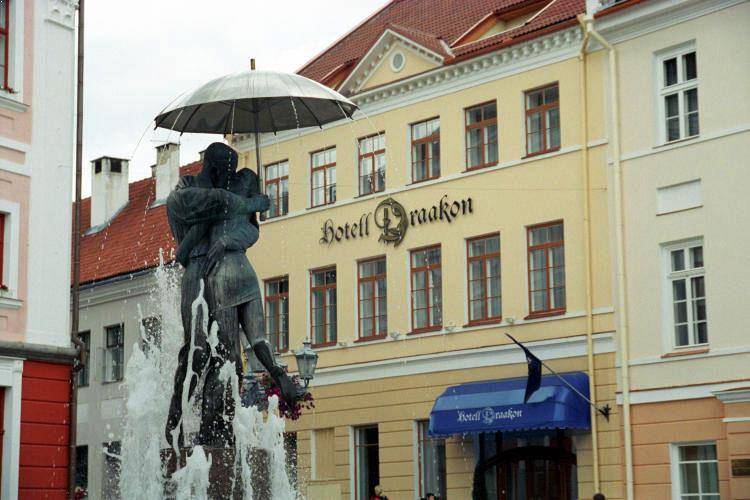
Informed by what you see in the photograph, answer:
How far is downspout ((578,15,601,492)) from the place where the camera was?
2861 centimetres

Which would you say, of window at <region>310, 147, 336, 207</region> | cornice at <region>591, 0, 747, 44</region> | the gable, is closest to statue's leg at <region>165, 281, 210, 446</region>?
cornice at <region>591, 0, 747, 44</region>

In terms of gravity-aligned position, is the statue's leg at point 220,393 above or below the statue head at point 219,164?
below

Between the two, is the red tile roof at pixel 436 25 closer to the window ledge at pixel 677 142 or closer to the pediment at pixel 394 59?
the pediment at pixel 394 59

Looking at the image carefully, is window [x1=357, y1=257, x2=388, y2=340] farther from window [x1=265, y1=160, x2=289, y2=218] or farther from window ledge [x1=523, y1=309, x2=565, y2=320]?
window ledge [x1=523, y1=309, x2=565, y2=320]

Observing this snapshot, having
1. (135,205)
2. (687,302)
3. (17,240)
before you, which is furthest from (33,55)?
(135,205)

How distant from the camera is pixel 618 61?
29328 mm

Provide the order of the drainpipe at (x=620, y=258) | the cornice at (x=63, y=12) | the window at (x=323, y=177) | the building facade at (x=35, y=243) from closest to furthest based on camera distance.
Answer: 1. the building facade at (x=35, y=243)
2. the cornice at (x=63, y=12)
3. the drainpipe at (x=620, y=258)
4. the window at (x=323, y=177)

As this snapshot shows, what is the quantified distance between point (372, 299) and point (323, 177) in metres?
3.42

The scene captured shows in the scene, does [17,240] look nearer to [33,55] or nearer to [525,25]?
[33,55]

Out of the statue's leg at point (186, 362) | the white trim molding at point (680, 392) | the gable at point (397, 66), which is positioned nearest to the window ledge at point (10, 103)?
the gable at point (397, 66)

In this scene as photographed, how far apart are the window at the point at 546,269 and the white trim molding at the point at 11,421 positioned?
34.3ft

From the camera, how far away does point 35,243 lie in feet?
84.7

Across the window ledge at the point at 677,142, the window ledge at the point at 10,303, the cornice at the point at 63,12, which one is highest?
the cornice at the point at 63,12

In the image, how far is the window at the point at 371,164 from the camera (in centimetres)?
3434
